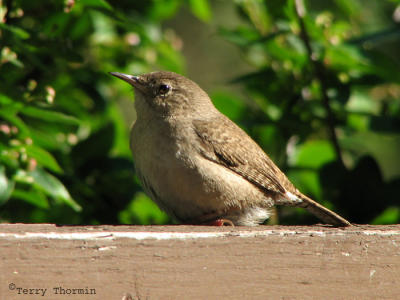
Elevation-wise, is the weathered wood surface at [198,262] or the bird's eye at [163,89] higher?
the bird's eye at [163,89]

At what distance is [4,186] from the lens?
3195 mm

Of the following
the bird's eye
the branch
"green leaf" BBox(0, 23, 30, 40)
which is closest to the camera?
"green leaf" BBox(0, 23, 30, 40)

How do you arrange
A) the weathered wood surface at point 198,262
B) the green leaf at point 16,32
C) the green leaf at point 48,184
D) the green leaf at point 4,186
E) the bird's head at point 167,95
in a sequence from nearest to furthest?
the weathered wood surface at point 198,262
the green leaf at point 16,32
the green leaf at point 4,186
the green leaf at point 48,184
the bird's head at point 167,95

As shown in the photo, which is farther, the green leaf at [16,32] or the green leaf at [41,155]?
the green leaf at [41,155]

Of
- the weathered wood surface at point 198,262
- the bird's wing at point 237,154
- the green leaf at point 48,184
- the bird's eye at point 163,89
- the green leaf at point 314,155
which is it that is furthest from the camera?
the green leaf at point 314,155

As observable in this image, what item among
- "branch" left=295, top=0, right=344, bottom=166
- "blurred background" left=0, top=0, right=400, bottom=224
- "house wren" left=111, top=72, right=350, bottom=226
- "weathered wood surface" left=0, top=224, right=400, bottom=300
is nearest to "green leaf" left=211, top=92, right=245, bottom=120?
"blurred background" left=0, top=0, right=400, bottom=224

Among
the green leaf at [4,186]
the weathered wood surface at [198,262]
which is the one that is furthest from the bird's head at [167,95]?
the weathered wood surface at [198,262]

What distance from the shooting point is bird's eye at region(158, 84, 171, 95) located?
13.4ft

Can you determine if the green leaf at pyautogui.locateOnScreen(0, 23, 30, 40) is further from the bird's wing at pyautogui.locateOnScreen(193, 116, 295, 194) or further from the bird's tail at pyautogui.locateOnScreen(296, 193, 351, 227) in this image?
the bird's tail at pyautogui.locateOnScreen(296, 193, 351, 227)

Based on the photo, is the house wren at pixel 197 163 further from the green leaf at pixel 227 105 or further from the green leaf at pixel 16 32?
the green leaf at pixel 16 32

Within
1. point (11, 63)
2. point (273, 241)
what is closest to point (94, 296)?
point (273, 241)

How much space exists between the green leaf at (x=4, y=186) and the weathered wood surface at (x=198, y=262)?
780 millimetres

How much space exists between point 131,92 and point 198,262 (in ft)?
7.19

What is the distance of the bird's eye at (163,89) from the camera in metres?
4.07
